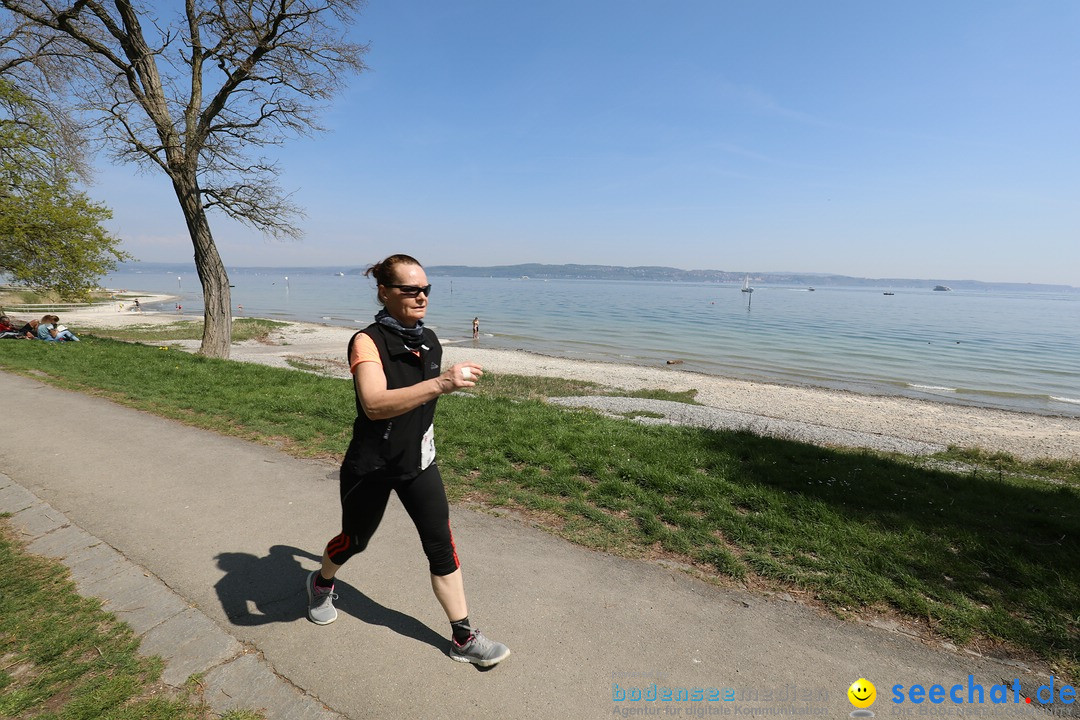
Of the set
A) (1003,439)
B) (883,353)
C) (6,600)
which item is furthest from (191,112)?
(883,353)

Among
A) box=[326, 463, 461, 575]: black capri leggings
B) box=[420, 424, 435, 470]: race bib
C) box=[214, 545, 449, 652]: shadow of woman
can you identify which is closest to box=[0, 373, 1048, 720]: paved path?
box=[214, 545, 449, 652]: shadow of woman

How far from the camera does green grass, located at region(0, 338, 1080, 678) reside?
3318 mm

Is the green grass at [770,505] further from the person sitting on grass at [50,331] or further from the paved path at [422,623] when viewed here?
the person sitting on grass at [50,331]

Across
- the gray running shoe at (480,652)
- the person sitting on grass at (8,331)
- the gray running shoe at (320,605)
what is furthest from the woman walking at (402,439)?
the person sitting on grass at (8,331)

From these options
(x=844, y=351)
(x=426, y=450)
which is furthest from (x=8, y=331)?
(x=844, y=351)

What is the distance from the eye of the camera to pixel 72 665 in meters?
2.50

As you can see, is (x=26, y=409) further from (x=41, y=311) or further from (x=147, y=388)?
(x=41, y=311)

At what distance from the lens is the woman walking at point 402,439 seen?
2.45 meters

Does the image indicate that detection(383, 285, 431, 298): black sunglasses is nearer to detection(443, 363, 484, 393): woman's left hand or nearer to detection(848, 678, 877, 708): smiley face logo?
detection(443, 363, 484, 393): woman's left hand

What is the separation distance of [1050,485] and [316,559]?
8630 millimetres

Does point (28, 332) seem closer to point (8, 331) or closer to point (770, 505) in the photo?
point (8, 331)

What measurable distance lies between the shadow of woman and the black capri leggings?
21.4 inches

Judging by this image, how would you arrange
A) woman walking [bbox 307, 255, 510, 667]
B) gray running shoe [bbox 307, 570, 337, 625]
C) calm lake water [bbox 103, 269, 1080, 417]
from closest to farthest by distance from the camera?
woman walking [bbox 307, 255, 510, 667]
gray running shoe [bbox 307, 570, 337, 625]
calm lake water [bbox 103, 269, 1080, 417]

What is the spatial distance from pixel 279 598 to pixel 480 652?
4.65 ft
